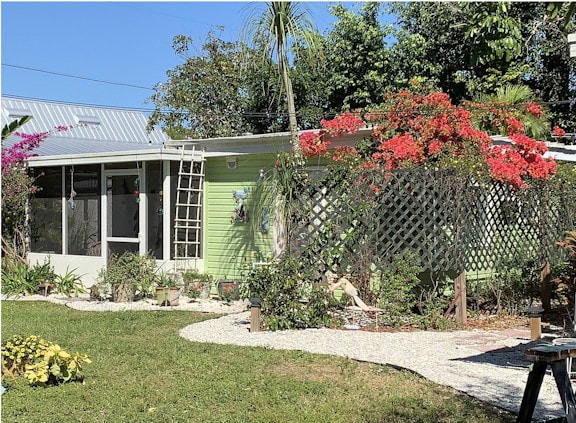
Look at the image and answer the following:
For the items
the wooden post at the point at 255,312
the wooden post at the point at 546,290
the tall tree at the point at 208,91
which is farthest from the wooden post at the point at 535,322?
the tall tree at the point at 208,91

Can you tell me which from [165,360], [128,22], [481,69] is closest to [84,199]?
[128,22]

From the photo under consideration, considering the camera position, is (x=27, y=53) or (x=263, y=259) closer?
(x=263, y=259)

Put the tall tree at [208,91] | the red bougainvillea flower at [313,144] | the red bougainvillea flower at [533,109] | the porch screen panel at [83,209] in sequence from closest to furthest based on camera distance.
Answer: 1. the red bougainvillea flower at [313,144]
2. the red bougainvillea flower at [533,109]
3. the porch screen panel at [83,209]
4. the tall tree at [208,91]

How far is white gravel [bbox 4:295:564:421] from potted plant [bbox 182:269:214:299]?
2.44 metres

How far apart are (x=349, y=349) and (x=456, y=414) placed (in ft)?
8.51

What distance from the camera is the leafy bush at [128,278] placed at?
11984mm

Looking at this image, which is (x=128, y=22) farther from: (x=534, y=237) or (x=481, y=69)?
(x=481, y=69)

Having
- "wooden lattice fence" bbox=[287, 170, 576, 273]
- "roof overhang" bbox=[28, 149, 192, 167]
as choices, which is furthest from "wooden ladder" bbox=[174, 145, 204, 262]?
"wooden lattice fence" bbox=[287, 170, 576, 273]

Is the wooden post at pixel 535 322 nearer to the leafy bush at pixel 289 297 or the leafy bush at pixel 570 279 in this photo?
the leafy bush at pixel 570 279

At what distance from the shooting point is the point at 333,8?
22.0 m

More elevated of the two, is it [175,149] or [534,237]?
[175,149]

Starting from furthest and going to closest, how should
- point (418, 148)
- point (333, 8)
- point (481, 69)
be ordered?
point (333, 8) < point (481, 69) < point (418, 148)

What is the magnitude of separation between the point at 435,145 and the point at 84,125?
1293 cm

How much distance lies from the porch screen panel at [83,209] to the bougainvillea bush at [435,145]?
5282mm
